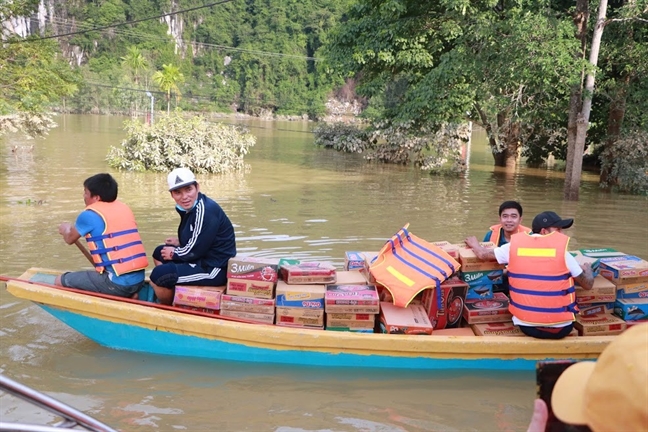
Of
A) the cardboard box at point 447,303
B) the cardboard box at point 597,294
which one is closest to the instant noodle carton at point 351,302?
the cardboard box at point 447,303

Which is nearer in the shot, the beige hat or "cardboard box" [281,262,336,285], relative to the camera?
the beige hat

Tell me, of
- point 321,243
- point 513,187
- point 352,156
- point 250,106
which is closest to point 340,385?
point 321,243

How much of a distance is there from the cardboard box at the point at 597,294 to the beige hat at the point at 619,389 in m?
4.84

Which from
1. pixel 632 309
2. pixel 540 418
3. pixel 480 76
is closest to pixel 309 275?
pixel 632 309

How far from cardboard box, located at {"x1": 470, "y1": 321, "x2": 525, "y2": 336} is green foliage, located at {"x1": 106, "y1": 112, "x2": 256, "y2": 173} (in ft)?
Answer: 50.6

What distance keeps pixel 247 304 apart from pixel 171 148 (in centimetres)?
1507

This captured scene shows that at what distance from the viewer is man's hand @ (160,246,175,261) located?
610 cm

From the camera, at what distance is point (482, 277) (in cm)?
609

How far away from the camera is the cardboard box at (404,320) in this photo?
18.5 feet

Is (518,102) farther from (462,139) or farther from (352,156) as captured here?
(352,156)

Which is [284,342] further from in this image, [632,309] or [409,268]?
[632,309]

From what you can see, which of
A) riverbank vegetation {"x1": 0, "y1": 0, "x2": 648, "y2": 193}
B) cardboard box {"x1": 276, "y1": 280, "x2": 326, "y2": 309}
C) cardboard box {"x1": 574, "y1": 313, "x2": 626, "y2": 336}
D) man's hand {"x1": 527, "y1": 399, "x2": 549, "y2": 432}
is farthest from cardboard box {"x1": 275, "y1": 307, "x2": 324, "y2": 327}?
riverbank vegetation {"x1": 0, "y1": 0, "x2": 648, "y2": 193}

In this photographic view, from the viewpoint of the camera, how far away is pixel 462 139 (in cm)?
2311

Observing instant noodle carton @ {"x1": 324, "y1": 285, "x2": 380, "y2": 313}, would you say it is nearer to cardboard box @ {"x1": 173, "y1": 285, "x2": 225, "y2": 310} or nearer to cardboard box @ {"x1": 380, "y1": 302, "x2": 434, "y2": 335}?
cardboard box @ {"x1": 380, "y1": 302, "x2": 434, "y2": 335}
